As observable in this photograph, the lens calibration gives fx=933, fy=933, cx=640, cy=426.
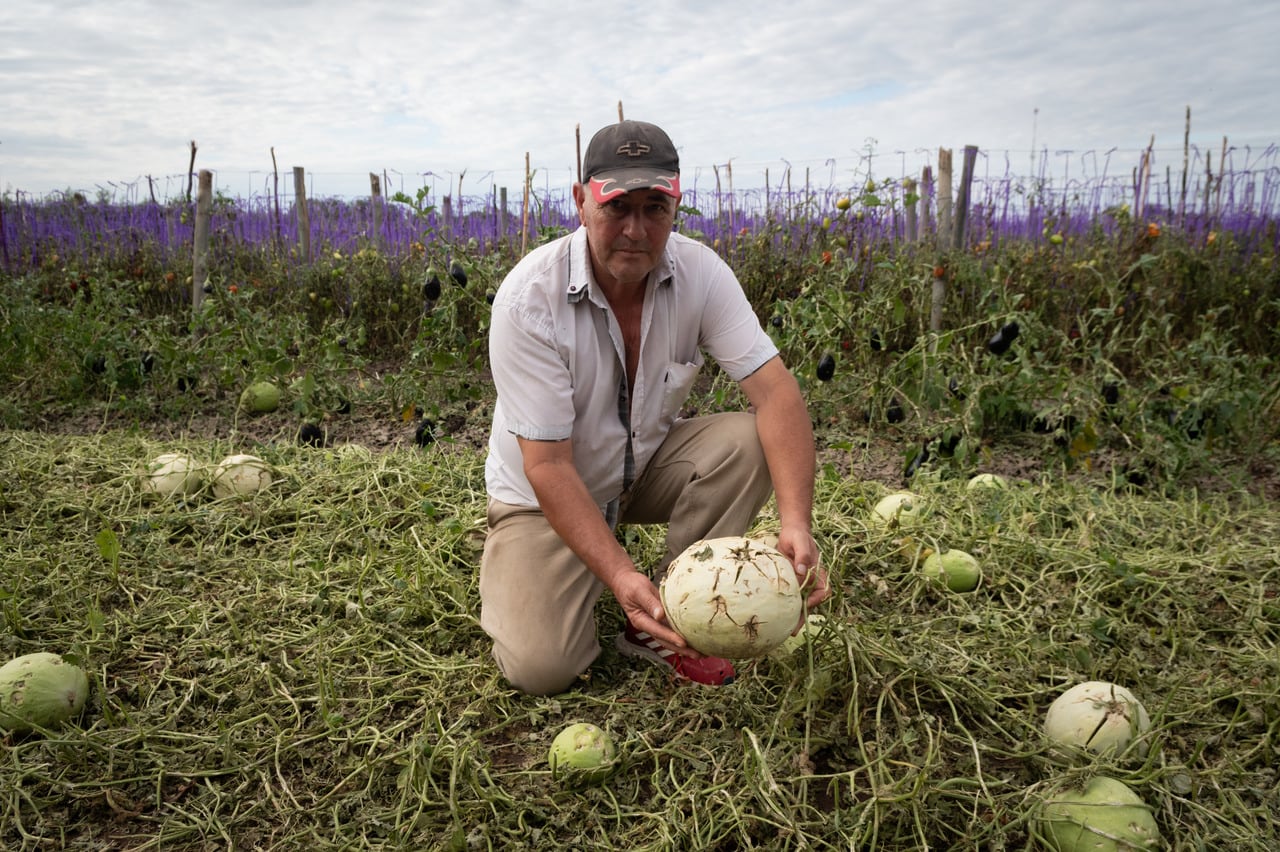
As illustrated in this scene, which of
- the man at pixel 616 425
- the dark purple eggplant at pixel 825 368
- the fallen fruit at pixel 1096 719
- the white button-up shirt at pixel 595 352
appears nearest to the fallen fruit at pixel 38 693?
the man at pixel 616 425

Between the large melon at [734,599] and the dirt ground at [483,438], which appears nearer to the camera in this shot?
the large melon at [734,599]

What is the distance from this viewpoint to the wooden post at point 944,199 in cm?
704

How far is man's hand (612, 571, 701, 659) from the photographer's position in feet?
7.30

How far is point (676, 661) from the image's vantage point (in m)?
2.70

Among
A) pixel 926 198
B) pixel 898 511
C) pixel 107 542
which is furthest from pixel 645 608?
pixel 926 198

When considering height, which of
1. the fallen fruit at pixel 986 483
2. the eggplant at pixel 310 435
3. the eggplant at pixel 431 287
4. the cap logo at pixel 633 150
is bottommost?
the fallen fruit at pixel 986 483

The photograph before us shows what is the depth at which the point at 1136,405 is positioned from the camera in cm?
460

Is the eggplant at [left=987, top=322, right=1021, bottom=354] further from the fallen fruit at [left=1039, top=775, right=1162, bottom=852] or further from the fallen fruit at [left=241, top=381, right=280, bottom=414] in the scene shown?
the fallen fruit at [left=241, top=381, right=280, bottom=414]

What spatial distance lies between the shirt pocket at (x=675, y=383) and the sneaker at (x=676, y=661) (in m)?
0.69

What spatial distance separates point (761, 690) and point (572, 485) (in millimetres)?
735

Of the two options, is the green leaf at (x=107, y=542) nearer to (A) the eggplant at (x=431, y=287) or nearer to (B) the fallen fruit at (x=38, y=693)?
(B) the fallen fruit at (x=38, y=693)

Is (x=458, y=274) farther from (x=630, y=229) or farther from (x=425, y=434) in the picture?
(x=630, y=229)

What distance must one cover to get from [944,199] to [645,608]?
5.78 meters

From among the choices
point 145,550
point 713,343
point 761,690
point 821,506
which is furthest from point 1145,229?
point 145,550
